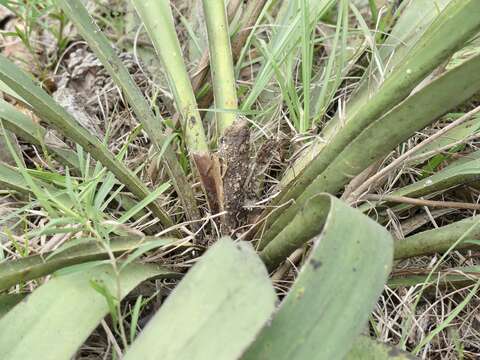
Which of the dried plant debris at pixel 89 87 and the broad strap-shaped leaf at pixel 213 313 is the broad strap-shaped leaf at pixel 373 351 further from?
the dried plant debris at pixel 89 87

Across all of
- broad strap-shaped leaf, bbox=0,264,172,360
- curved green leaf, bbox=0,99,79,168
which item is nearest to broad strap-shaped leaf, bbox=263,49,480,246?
broad strap-shaped leaf, bbox=0,264,172,360

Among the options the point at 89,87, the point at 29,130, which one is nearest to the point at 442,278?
the point at 29,130

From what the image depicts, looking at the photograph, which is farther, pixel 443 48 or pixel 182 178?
pixel 182 178

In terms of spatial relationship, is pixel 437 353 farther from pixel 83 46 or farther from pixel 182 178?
pixel 83 46

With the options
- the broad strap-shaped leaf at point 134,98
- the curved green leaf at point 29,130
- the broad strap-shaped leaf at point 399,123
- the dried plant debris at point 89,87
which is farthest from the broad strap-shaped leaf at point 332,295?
the dried plant debris at point 89,87

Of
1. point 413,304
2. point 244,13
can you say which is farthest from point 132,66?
point 413,304

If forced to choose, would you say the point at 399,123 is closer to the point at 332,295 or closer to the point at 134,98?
the point at 332,295

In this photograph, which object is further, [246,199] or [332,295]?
[246,199]
